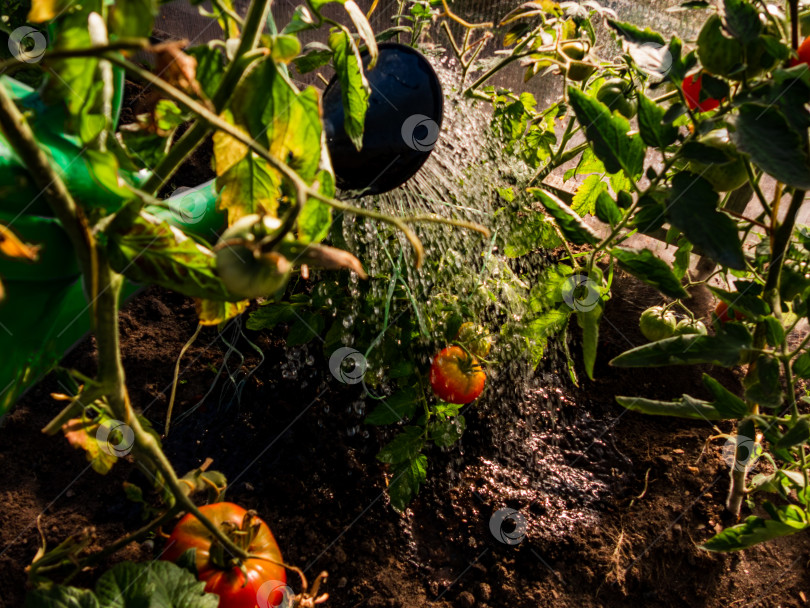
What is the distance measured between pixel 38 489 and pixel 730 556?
47.1 inches

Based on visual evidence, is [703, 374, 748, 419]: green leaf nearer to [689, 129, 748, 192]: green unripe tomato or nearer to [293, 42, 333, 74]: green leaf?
[689, 129, 748, 192]: green unripe tomato

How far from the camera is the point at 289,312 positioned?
1.12m

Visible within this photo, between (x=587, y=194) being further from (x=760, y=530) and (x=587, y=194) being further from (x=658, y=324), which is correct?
(x=760, y=530)

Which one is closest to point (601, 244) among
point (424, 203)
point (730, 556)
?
point (424, 203)

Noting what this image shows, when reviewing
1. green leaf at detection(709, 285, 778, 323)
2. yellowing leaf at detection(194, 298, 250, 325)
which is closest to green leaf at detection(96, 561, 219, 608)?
yellowing leaf at detection(194, 298, 250, 325)

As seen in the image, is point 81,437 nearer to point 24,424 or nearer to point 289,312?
point 289,312

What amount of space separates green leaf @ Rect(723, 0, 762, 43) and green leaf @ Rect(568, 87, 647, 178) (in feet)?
0.37

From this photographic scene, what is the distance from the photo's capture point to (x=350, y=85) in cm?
56

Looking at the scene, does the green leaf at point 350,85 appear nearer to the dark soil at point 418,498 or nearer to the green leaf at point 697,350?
the green leaf at point 697,350

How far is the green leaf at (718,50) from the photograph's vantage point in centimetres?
56

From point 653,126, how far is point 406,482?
69 cm

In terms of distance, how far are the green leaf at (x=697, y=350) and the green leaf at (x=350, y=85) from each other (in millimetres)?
338

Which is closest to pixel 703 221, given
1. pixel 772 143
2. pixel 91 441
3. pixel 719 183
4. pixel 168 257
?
pixel 772 143

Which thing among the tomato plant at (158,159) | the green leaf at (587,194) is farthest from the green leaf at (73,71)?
the green leaf at (587,194)
